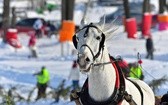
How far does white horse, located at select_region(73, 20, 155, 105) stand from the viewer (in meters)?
6.06

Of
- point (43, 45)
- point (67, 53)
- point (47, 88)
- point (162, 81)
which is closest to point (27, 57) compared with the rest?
point (67, 53)

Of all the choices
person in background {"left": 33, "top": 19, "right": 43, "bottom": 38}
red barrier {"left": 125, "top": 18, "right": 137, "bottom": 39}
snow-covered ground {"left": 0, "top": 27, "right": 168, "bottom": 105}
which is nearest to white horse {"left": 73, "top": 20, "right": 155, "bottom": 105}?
snow-covered ground {"left": 0, "top": 27, "right": 168, "bottom": 105}

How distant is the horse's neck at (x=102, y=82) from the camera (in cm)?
637

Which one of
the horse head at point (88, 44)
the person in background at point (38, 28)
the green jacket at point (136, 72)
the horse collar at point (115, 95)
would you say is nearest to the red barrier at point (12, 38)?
the person in background at point (38, 28)

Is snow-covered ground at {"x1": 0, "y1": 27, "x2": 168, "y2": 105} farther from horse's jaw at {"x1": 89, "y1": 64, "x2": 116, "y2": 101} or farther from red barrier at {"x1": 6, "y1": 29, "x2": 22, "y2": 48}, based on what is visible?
horse's jaw at {"x1": 89, "y1": 64, "x2": 116, "y2": 101}

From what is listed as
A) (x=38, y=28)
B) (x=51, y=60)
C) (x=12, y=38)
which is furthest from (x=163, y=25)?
(x=51, y=60)

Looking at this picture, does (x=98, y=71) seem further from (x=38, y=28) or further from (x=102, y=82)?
(x=38, y=28)

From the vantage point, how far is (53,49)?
3434cm

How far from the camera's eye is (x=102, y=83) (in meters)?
6.41

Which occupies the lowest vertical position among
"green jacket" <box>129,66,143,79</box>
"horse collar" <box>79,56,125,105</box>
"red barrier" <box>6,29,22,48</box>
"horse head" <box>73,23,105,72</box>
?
"red barrier" <box>6,29,22,48</box>

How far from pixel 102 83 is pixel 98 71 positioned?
0.49 ft

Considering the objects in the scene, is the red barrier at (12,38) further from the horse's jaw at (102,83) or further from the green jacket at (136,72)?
the horse's jaw at (102,83)

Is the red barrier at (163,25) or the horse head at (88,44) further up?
the horse head at (88,44)

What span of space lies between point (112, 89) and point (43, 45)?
2971 cm
